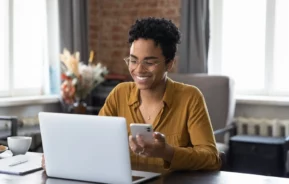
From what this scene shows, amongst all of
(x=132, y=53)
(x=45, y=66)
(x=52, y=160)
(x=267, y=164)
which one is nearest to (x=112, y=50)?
(x=45, y=66)

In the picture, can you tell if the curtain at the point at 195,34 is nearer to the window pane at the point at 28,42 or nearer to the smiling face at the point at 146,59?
the window pane at the point at 28,42

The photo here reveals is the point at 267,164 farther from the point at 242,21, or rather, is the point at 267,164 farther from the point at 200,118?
the point at 200,118

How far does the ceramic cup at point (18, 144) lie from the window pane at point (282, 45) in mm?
3008

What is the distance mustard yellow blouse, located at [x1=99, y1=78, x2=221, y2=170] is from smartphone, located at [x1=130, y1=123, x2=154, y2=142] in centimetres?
28

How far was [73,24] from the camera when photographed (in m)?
4.93

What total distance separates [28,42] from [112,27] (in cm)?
103

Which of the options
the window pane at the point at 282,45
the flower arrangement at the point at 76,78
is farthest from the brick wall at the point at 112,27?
the window pane at the point at 282,45

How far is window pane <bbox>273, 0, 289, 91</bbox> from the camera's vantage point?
4.67 m

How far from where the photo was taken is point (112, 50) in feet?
17.9

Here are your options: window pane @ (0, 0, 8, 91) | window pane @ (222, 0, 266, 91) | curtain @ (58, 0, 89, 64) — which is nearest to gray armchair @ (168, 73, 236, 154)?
window pane @ (222, 0, 266, 91)

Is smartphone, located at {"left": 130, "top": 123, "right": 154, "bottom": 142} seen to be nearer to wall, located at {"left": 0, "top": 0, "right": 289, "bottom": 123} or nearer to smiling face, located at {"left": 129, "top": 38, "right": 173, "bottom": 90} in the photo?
smiling face, located at {"left": 129, "top": 38, "right": 173, "bottom": 90}

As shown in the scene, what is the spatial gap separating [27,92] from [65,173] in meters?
3.06

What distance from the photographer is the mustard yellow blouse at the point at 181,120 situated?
2.10 metres

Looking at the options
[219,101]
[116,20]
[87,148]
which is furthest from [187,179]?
[116,20]
